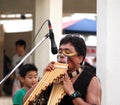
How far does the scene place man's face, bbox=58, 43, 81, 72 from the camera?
3.29 m

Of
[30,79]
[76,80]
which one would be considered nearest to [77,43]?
[76,80]

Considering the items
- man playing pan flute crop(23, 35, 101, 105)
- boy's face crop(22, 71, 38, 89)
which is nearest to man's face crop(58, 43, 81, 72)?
man playing pan flute crop(23, 35, 101, 105)

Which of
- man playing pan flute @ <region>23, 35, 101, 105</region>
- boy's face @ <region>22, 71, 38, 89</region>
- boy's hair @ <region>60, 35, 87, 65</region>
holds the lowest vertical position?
boy's face @ <region>22, 71, 38, 89</region>

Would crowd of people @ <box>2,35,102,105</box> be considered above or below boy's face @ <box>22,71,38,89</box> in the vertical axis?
above

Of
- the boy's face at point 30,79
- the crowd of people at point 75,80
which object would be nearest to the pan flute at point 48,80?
the crowd of people at point 75,80

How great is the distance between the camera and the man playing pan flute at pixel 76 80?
3.19m

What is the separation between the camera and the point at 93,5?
13.6m

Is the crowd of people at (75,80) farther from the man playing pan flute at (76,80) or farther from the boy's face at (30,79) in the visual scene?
the boy's face at (30,79)

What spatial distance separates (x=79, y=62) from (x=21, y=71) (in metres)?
1.70

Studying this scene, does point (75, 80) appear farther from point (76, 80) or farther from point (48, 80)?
point (48, 80)

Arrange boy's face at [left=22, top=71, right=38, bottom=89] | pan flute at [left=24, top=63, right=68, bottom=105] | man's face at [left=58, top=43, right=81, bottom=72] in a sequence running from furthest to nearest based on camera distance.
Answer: boy's face at [left=22, top=71, right=38, bottom=89], man's face at [left=58, top=43, right=81, bottom=72], pan flute at [left=24, top=63, right=68, bottom=105]

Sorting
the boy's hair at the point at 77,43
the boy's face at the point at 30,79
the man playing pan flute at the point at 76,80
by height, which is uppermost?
the boy's hair at the point at 77,43

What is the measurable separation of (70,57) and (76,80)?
0.15 m

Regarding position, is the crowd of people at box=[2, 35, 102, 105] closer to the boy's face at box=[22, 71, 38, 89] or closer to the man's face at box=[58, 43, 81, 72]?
the man's face at box=[58, 43, 81, 72]
